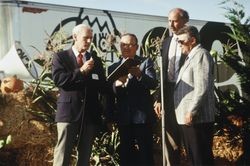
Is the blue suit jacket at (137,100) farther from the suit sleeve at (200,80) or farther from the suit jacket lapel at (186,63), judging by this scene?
the suit sleeve at (200,80)

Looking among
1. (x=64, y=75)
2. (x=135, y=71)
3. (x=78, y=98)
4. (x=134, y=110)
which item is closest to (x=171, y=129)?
(x=134, y=110)

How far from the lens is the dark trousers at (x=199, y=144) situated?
4578 mm

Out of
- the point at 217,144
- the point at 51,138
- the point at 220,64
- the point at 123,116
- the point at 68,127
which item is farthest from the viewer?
the point at 220,64

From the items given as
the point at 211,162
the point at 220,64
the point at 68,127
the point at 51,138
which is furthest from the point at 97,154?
the point at 220,64

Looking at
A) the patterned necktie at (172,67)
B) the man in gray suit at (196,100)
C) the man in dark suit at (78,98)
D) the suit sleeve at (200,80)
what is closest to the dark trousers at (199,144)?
the man in gray suit at (196,100)

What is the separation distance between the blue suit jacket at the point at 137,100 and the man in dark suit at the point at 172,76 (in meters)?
0.24

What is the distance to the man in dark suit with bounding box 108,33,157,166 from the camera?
4.97 metres

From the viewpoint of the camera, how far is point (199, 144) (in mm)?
4578

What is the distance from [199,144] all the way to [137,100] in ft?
2.96

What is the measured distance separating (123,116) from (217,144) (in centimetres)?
218

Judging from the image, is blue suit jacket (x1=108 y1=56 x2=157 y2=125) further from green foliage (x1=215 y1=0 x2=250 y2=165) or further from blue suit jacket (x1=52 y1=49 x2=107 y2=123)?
green foliage (x1=215 y1=0 x2=250 y2=165)

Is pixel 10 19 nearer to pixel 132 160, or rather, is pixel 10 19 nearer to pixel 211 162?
pixel 132 160

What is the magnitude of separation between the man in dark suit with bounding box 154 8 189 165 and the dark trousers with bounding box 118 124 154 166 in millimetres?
317

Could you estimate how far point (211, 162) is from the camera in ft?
15.3
